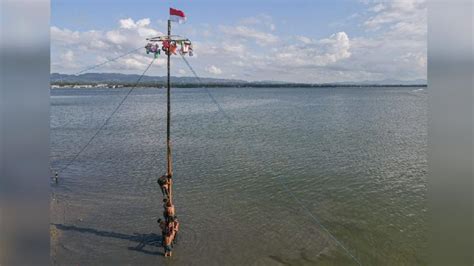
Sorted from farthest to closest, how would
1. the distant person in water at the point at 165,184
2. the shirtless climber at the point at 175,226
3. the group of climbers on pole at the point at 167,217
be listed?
the shirtless climber at the point at 175,226 < the group of climbers on pole at the point at 167,217 < the distant person in water at the point at 165,184

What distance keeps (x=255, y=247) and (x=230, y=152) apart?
1805 cm

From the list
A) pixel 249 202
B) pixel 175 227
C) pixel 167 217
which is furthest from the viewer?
pixel 249 202

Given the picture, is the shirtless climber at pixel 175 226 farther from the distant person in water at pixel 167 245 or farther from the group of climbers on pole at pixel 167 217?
the distant person in water at pixel 167 245

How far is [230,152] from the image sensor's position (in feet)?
114

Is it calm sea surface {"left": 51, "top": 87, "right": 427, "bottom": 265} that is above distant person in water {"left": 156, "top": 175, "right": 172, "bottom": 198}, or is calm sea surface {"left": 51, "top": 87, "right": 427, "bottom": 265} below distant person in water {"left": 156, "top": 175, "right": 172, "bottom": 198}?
below

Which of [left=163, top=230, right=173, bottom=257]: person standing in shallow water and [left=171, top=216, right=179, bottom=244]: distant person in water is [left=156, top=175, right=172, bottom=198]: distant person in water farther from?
[left=163, top=230, right=173, bottom=257]: person standing in shallow water

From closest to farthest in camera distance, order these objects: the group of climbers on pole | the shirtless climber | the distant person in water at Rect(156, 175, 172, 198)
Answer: the distant person in water at Rect(156, 175, 172, 198) < the group of climbers on pole < the shirtless climber

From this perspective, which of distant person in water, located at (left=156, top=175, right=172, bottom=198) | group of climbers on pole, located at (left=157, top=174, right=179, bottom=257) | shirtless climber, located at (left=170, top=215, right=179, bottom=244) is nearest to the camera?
distant person in water, located at (left=156, top=175, right=172, bottom=198)

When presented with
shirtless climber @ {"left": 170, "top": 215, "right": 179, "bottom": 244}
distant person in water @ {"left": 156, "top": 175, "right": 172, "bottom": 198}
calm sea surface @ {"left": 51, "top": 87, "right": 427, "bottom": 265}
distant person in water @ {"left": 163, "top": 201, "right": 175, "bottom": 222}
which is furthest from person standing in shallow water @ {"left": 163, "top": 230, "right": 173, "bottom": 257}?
distant person in water @ {"left": 156, "top": 175, "right": 172, "bottom": 198}

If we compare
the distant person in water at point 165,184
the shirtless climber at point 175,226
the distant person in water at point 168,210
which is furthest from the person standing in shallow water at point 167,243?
the distant person in water at point 165,184

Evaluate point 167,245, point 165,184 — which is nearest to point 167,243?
point 167,245

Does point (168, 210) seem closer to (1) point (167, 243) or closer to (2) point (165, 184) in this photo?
(2) point (165, 184)

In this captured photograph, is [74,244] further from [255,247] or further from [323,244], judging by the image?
[323,244]
